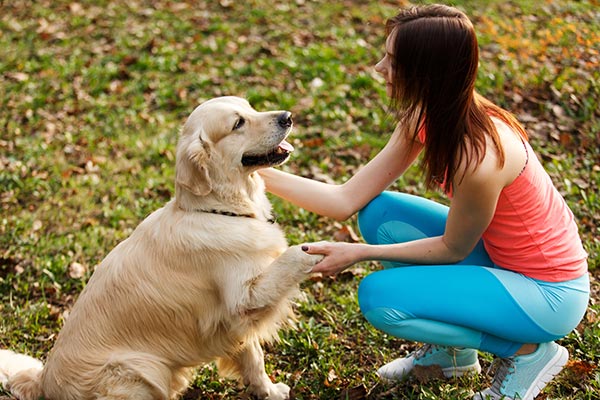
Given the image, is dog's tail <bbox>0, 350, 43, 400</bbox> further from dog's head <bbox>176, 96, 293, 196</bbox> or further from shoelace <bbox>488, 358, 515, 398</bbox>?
shoelace <bbox>488, 358, 515, 398</bbox>

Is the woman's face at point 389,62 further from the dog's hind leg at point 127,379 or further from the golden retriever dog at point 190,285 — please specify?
the dog's hind leg at point 127,379

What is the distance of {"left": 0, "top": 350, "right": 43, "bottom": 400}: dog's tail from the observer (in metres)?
3.27

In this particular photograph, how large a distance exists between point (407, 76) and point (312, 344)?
1.68 metres

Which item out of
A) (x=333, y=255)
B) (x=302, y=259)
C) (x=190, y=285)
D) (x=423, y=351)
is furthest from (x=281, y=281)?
(x=423, y=351)

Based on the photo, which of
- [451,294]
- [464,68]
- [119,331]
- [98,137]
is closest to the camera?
[464,68]

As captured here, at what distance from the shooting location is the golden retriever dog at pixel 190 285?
10.0ft

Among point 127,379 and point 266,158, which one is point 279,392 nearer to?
point 127,379

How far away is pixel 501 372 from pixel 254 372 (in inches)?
48.9

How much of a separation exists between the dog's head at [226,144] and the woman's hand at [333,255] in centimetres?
54

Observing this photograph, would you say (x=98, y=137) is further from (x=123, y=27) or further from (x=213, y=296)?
(x=213, y=296)

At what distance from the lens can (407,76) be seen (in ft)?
9.20

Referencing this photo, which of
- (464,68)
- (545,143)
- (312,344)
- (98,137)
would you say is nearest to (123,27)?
(98,137)

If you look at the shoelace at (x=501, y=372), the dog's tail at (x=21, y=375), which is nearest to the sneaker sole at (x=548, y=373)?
the shoelace at (x=501, y=372)

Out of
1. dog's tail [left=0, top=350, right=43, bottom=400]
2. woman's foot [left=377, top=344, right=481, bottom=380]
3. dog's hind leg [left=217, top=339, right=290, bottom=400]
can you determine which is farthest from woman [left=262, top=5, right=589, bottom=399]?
dog's tail [left=0, top=350, right=43, bottom=400]
